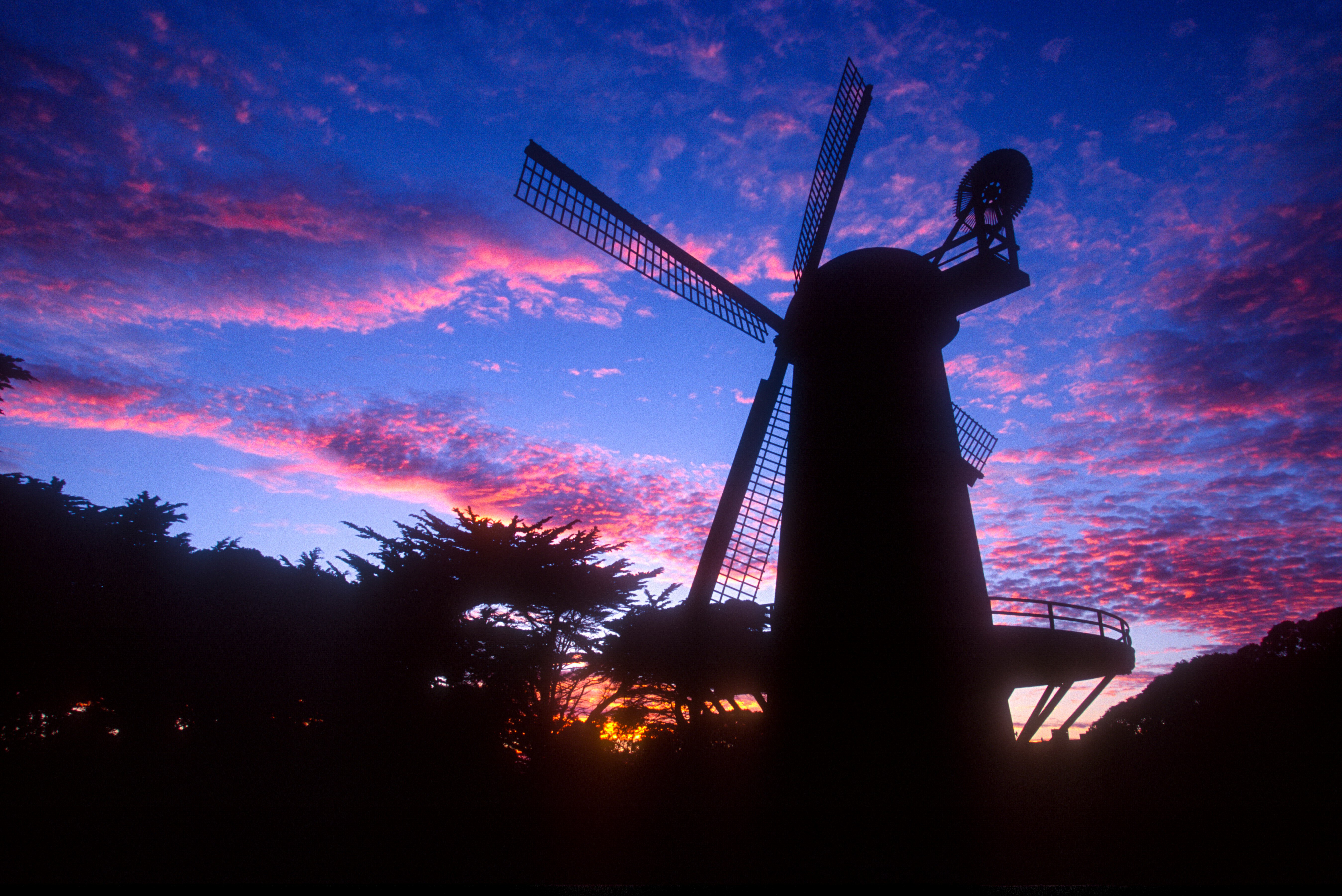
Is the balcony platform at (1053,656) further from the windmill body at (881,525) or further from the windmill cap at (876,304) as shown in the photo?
the windmill cap at (876,304)

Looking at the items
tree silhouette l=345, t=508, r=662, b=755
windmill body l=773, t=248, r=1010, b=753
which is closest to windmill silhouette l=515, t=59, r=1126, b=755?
windmill body l=773, t=248, r=1010, b=753

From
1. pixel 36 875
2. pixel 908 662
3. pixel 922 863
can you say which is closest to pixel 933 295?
pixel 908 662

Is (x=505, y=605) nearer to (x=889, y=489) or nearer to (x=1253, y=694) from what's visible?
(x=889, y=489)

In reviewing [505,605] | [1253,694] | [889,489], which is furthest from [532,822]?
[1253,694]

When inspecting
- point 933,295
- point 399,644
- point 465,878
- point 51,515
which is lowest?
point 465,878

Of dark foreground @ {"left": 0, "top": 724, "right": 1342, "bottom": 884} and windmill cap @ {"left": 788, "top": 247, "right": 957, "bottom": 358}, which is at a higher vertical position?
windmill cap @ {"left": 788, "top": 247, "right": 957, "bottom": 358}

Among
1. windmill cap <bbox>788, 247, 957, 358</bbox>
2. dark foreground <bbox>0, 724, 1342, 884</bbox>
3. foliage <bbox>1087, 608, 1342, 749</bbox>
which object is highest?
windmill cap <bbox>788, 247, 957, 358</bbox>

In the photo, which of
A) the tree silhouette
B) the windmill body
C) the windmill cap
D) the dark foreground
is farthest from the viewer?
the tree silhouette

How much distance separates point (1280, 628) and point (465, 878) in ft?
110

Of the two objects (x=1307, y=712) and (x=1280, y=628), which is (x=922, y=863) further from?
(x=1280, y=628)

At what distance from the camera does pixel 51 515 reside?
44.3ft

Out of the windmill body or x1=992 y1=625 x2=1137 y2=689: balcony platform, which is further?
x1=992 y1=625 x2=1137 y2=689: balcony platform

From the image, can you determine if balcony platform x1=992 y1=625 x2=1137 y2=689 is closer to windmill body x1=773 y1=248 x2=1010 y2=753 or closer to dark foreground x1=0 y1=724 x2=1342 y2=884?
windmill body x1=773 y1=248 x2=1010 y2=753

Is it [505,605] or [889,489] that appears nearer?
[889,489]
